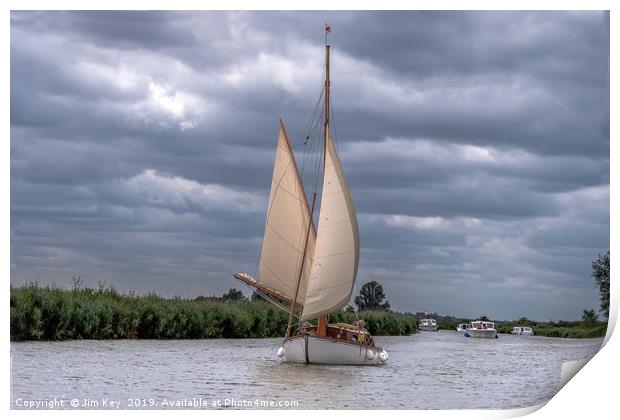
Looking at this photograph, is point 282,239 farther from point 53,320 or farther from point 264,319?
point 264,319

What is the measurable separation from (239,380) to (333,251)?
14.9 ft

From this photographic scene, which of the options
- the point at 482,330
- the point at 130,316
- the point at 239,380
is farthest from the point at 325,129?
the point at 482,330

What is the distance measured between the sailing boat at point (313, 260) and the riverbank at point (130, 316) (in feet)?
17.3

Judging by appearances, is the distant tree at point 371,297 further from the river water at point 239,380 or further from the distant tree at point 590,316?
the distant tree at point 590,316

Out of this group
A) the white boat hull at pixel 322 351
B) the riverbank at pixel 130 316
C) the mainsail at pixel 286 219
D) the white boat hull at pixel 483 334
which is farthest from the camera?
the white boat hull at pixel 483 334

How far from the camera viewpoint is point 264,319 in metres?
35.0

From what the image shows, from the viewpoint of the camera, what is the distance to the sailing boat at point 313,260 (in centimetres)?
2178

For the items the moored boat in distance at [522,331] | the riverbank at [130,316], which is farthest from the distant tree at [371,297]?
the moored boat in distance at [522,331]

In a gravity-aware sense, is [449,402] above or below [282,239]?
below

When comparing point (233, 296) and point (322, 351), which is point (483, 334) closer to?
point (233, 296)

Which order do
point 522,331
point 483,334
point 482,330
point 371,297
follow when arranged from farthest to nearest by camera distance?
1. point 522,331
2. point 482,330
3. point 483,334
4. point 371,297

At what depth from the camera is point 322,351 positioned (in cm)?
2242
